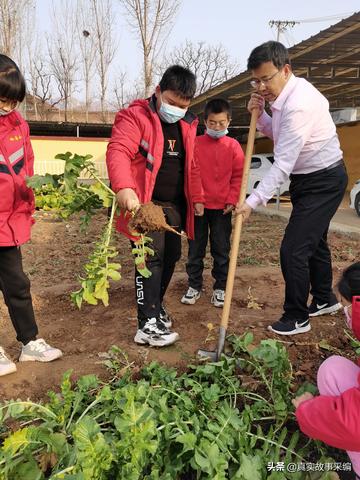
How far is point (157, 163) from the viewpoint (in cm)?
283

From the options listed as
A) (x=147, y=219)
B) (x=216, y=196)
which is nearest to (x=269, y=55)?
(x=147, y=219)

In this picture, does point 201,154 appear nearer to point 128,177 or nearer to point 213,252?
point 213,252

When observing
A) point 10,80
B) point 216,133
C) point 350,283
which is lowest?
point 350,283

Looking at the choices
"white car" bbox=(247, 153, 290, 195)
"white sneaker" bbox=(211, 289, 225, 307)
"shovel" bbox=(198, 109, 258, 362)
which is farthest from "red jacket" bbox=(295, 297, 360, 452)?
"white car" bbox=(247, 153, 290, 195)

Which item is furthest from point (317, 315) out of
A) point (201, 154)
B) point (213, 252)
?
point (201, 154)

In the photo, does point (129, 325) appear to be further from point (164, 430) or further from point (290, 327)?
point (164, 430)

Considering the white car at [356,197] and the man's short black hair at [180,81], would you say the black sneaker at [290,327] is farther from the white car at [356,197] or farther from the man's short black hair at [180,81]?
the white car at [356,197]

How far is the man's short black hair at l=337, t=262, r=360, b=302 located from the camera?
5.82 ft

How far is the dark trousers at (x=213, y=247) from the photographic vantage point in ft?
13.2

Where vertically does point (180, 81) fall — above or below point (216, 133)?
above

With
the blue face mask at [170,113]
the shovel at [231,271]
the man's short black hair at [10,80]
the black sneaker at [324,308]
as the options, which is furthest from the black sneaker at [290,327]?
the man's short black hair at [10,80]

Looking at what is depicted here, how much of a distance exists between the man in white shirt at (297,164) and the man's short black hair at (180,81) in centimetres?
41

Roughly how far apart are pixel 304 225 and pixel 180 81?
1169 mm

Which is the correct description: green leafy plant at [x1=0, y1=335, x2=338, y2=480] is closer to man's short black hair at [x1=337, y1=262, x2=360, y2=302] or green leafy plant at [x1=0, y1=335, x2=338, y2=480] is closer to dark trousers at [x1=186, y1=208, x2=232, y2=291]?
man's short black hair at [x1=337, y1=262, x2=360, y2=302]
